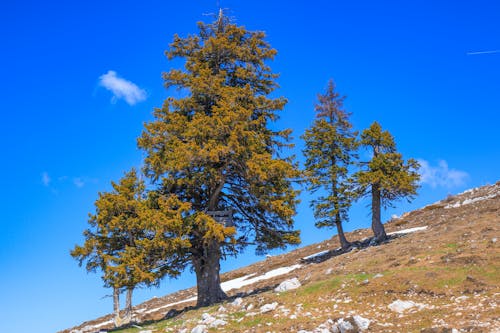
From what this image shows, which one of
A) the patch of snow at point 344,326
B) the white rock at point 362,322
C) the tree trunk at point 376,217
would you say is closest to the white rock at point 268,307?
the patch of snow at point 344,326

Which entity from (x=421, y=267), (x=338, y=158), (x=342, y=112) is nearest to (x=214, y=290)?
(x=421, y=267)

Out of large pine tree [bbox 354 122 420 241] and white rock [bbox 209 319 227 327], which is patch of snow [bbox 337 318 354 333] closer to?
white rock [bbox 209 319 227 327]

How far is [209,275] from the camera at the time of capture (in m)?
19.9

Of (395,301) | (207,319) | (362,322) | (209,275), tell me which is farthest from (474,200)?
(362,322)

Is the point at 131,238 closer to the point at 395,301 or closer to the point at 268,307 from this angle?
the point at 268,307

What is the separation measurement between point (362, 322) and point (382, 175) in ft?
66.8

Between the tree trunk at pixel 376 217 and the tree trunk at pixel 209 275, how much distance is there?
50.1 feet

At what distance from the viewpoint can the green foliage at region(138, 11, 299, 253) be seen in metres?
18.8

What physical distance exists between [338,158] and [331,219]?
4762 millimetres

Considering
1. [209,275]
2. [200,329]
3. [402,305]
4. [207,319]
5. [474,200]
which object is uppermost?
[474,200]

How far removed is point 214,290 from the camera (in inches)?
773

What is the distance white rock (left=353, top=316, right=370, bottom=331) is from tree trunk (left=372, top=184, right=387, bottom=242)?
70.5 ft

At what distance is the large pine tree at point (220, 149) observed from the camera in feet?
61.7

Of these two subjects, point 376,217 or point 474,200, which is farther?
point 474,200
